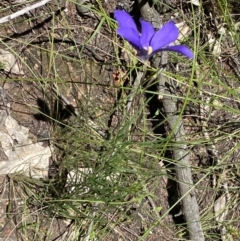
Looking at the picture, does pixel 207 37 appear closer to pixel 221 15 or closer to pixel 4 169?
pixel 221 15

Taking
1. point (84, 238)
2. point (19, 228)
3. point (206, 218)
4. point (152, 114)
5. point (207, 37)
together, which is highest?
point (207, 37)

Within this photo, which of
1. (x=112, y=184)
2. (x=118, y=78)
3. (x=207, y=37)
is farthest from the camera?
(x=207, y=37)

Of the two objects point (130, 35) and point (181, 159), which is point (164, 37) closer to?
point (130, 35)

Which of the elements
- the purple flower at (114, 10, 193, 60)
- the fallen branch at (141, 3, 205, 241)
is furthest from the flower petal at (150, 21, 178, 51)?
the fallen branch at (141, 3, 205, 241)

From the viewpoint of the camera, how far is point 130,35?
1.15 m

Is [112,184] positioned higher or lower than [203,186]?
higher

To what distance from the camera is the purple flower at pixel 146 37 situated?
3.77ft

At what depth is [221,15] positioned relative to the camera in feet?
5.71

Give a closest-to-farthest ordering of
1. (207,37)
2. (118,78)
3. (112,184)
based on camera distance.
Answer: (112,184) < (118,78) < (207,37)

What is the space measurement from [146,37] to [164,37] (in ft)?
0.15

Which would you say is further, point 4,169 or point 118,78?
point 118,78

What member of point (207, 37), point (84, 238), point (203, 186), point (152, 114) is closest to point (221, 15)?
point (207, 37)

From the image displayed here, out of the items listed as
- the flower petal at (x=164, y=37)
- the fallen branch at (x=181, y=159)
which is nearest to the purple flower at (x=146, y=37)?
the flower petal at (x=164, y=37)

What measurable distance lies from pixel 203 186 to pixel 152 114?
32 cm
